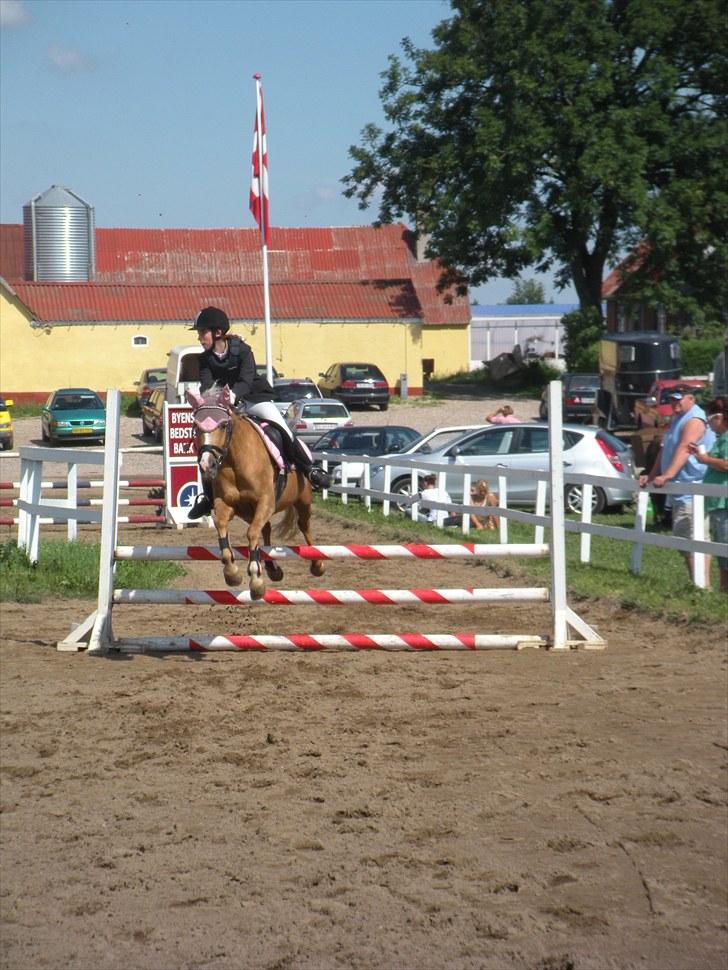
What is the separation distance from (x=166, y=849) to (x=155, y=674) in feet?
12.2

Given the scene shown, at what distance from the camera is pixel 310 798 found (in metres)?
6.82

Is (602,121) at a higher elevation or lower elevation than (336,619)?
higher

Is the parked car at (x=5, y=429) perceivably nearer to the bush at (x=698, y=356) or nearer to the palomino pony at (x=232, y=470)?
the bush at (x=698, y=356)

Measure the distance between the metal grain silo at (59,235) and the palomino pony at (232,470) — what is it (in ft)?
172

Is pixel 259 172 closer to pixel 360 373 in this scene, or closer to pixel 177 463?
pixel 177 463

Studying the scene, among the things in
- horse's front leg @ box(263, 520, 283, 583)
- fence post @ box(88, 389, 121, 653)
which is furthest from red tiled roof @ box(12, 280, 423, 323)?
horse's front leg @ box(263, 520, 283, 583)

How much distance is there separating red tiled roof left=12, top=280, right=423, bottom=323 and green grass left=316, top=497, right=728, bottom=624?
33658 millimetres

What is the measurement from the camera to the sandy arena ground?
5270 mm

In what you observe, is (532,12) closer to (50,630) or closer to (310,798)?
(50,630)

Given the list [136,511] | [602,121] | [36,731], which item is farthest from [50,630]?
[602,121]

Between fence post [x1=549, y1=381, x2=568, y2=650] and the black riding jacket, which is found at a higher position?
the black riding jacket

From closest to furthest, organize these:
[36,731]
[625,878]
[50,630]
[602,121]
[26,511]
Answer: [625,878] < [36,731] < [50,630] < [26,511] < [602,121]

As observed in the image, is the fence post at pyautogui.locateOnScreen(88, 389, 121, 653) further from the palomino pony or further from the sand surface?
the palomino pony

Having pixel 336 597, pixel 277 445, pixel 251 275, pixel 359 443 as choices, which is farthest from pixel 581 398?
pixel 277 445
